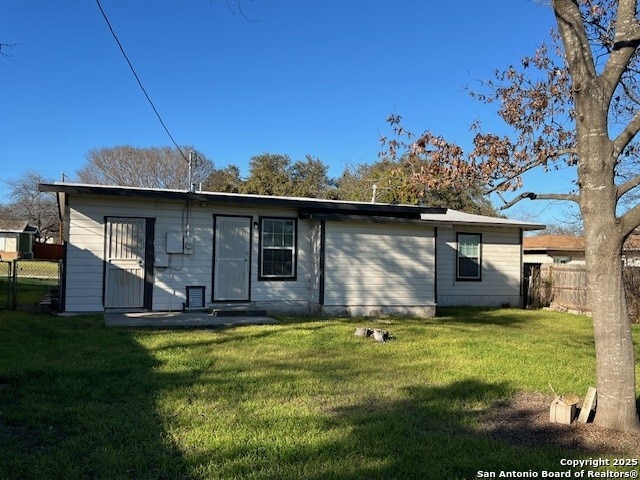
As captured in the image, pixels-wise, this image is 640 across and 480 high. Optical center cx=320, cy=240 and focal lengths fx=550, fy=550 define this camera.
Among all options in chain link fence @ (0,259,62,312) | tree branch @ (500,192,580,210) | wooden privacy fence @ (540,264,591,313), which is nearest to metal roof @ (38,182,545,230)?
chain link fence @ (0,259,62,312)

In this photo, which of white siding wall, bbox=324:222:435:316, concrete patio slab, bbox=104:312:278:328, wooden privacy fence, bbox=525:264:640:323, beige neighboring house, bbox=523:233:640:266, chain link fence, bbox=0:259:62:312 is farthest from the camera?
beige neighboring house, bbox=523:233:640:266

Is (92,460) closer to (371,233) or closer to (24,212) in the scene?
(371,233)

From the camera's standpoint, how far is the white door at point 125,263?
11.8 meters

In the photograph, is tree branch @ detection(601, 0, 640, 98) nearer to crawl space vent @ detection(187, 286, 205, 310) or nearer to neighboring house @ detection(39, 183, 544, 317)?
neighboring house @ detection(39, 183, 544, 317)

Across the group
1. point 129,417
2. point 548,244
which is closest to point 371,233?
point 129,417

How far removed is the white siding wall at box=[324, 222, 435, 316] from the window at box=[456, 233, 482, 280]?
391 centimetres

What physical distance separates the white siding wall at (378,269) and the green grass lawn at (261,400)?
9.72 feet

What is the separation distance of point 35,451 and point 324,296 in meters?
9.13

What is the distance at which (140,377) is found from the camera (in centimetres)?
623

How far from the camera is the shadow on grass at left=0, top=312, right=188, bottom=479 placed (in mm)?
3748

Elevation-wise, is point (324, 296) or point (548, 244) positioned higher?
point (548, 244)

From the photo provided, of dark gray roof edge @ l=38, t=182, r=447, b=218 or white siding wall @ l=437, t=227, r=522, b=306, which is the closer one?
dark gray roof edge @ l=38, t=182, r=447, b=218

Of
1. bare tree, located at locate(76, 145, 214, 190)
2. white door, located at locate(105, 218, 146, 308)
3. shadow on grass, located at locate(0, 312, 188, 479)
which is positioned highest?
bare tree, located at locate(76, 145, 214, 190)

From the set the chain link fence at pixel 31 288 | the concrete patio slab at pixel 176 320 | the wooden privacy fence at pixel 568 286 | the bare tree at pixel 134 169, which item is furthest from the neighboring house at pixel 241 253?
the bare tree at pixel 134 169
